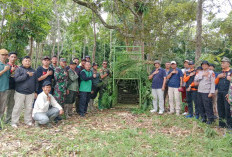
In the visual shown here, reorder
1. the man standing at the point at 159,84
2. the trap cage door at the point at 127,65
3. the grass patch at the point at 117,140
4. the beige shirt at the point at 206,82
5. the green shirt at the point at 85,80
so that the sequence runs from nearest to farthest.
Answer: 1. the grass patch at the point at 117,140
2. the beige shirt at the point at 206,82
3. the green shirt at the point at 85,80
4. the man standing at the point at 159,84
5. the trap cage door at the point at 127,65

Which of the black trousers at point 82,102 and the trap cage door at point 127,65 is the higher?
the trap cage door at point 127,65

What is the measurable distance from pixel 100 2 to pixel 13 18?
425 cm

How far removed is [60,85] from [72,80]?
517mm

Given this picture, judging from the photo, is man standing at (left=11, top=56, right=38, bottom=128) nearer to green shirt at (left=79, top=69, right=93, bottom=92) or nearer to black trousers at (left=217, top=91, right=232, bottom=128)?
green shirt at (left=79, top=69, right=93, bottom=92)

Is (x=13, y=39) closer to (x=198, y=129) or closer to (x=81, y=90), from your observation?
(x=81, y=90)

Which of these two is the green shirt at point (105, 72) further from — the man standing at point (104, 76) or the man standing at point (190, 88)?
the man standing at point (190, 88)

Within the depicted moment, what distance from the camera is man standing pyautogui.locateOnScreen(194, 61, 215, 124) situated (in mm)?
5648

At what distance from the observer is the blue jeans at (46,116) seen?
5161mm

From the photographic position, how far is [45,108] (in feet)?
17.5

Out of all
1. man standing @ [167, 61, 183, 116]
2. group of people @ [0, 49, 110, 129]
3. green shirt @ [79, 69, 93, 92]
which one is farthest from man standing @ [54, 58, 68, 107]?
man standing @ [167, 61, 183, 116]

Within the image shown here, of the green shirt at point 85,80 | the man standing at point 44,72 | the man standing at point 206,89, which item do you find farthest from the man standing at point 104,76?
the man standing at point 206,89

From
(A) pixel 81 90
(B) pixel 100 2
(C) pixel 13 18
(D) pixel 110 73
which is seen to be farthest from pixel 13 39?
(B) pixel 100 2

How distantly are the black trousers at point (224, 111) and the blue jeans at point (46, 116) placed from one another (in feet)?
13.9

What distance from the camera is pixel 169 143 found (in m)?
4.26
